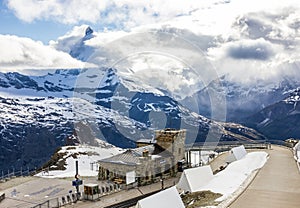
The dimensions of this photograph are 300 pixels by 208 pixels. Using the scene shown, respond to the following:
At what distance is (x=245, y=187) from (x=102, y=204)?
13.0 m

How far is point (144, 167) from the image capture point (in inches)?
1809

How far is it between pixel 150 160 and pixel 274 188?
1822cm

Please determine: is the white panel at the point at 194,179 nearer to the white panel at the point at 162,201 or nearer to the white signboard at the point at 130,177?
the white signboard at the point at 130,177

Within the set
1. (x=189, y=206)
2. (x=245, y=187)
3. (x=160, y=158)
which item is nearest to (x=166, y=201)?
(x=189, y=206)

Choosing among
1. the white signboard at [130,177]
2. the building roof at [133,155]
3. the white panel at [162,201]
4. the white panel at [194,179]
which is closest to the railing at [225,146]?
the building roof at [133,155]

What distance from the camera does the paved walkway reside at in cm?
2692

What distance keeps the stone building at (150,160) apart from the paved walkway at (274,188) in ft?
42.1

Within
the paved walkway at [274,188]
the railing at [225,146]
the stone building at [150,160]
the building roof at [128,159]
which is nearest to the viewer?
the paved walkway at [274,188]

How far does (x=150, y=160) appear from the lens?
4697 centimetres

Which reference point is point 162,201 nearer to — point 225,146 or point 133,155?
point 133,155

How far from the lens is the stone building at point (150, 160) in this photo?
45.6 metres

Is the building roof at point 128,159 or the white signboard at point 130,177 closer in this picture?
the white signboard at point 130,177

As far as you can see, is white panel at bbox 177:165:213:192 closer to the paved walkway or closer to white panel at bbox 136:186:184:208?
the paved walkway

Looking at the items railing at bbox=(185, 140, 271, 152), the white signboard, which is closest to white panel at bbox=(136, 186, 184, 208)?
the white signboard
